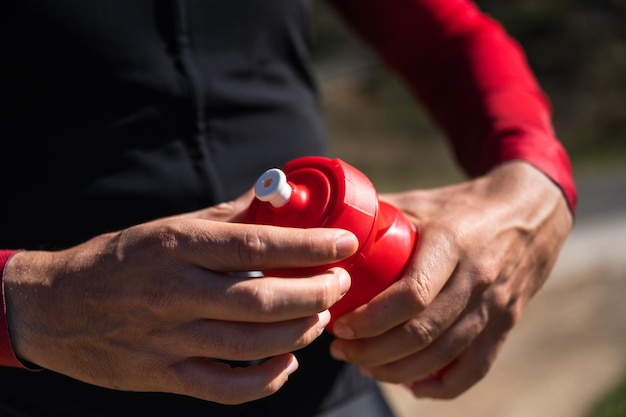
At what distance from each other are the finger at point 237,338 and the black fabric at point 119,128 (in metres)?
0.38

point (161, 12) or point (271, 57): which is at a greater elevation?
point (161, 12)

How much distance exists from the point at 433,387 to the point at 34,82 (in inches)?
32.6

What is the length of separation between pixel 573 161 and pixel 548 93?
1373 millimetres

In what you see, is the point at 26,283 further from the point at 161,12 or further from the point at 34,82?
the point at 161,12

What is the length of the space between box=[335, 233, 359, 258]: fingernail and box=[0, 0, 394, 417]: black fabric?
0.41 metres

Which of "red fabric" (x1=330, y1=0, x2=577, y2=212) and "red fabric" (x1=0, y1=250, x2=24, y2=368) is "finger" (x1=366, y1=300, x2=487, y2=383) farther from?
"red fabric" (x1=0, y1=250, x2=24, y2=368)

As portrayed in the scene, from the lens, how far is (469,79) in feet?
4.91

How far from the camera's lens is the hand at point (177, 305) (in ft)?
2.89

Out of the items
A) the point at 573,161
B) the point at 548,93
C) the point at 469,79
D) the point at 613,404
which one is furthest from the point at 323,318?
the point at 548,93

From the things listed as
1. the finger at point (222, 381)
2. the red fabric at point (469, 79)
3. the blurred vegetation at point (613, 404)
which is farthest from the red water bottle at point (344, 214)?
the blurred vegetation at point (613, 404)

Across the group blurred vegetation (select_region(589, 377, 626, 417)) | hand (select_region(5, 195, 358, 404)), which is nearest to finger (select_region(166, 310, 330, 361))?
hand (select_region(5, 195, 358, 404))

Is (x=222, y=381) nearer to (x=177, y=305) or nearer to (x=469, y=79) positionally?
(x=177, y=305)

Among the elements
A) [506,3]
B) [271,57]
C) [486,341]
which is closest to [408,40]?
[271,57]

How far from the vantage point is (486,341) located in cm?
123
